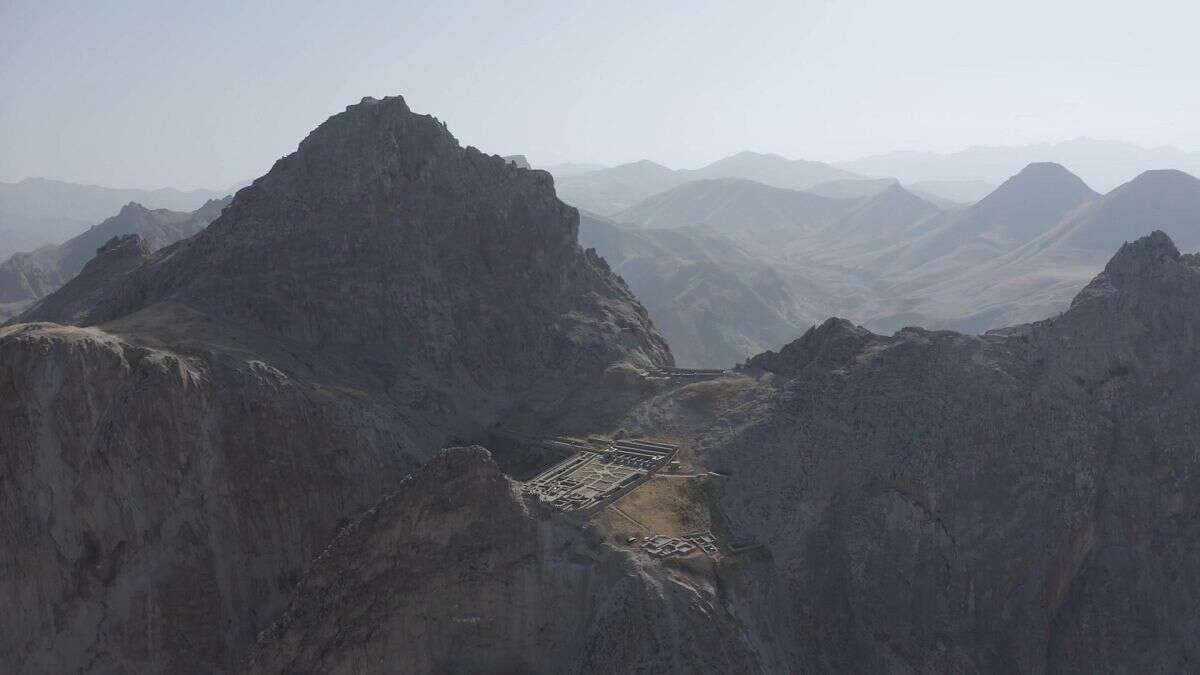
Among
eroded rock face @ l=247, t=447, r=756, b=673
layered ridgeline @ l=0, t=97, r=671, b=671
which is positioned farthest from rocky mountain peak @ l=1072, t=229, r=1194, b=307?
eroded rock face @ l=247, t=447, r=756, b=673

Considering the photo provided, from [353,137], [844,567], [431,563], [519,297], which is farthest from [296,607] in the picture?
[353,137]

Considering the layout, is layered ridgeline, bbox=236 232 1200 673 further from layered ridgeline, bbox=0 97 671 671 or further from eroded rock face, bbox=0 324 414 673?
layered ridgeline, bbox=0 97 671 671

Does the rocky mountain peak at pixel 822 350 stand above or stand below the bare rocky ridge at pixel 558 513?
above

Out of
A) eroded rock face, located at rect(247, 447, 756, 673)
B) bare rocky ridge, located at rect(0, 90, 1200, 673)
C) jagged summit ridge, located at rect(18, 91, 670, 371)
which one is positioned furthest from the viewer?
jagged summit ridge, located at rect(18, 91, 670, 371)

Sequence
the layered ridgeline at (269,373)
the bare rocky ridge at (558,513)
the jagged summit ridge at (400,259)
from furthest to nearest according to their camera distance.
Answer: the jagged summit ridge at (400,259), the layered ridgeline at (269,373), the bare rocky ridge at (558,513)

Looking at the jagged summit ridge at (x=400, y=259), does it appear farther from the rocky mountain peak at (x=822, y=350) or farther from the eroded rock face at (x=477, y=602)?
the eroded rock face at (x=477, y=602)

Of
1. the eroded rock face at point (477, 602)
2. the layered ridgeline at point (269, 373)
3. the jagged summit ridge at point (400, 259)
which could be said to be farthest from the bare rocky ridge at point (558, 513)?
the jagged summit ridge at point (400, 259)

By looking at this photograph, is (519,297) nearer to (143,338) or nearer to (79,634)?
(143,338)
